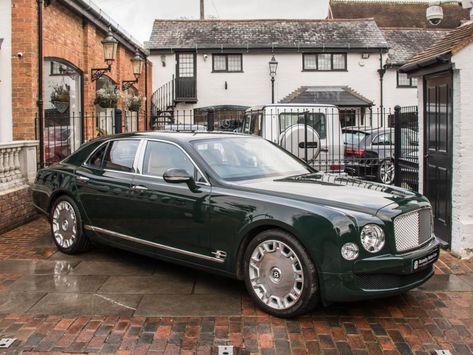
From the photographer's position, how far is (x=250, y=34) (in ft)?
92.0

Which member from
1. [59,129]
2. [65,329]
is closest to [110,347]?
[65,329]

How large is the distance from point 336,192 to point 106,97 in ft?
34.5

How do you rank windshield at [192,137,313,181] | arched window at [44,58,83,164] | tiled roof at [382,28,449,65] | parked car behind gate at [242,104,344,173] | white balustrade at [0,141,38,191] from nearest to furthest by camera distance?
1. windshield at [192,137,313,181]
2. white balustrade at [0,141,38,191]
3. parked car behind gate at [242,104,344,173]
4. arched window at [44,58,83,164]
5. tiled roof at [382,28,449,65]

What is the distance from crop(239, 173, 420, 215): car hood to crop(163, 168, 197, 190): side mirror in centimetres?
51

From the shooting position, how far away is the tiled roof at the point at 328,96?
25.1m

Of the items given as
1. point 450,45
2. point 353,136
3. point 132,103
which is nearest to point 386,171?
point 353,136

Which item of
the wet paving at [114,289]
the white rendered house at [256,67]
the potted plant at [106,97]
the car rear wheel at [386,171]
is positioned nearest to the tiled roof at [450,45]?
the wet paving at [114,289]

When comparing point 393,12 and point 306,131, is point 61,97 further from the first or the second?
point 393,12

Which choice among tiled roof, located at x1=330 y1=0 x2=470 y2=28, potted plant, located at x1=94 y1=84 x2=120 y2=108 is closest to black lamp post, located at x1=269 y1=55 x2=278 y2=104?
tiled roof, located at x1=330 y1=0 x2=470 y2=28

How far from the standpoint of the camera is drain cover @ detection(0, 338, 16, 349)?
3.90m

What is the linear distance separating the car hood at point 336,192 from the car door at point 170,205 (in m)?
0.53

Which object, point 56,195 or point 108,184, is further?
point 56,195

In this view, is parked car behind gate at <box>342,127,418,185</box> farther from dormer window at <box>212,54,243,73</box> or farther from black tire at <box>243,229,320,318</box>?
dormer window at <box>212,54,243,73</box>

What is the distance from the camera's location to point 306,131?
409 inches
